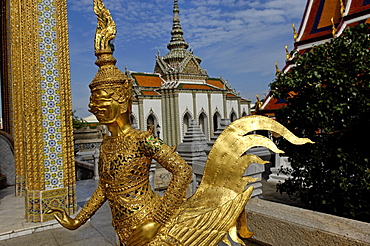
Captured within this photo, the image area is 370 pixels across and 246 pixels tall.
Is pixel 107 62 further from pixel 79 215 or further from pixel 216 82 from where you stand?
pixel 216 82

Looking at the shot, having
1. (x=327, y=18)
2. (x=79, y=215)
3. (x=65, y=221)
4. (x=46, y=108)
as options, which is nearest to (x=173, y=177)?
(x=79, y=215)

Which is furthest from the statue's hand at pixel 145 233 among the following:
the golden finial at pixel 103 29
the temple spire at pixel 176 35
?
the temple spire at pixel 176 35

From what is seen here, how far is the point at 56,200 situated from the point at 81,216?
303cm

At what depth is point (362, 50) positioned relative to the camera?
3.64 metres

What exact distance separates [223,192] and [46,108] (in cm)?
401

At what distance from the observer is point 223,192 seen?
2.01 meters

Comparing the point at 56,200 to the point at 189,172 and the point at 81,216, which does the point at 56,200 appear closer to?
the point at 81,216

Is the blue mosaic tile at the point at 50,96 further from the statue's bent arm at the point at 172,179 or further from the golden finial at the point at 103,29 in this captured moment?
the statue's bent arm at the point at 172,179

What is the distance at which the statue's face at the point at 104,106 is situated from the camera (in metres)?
2.08

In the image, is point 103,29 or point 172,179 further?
point 103,29

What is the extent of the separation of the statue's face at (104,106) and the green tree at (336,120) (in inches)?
105

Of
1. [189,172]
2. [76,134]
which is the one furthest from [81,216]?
[76,134]

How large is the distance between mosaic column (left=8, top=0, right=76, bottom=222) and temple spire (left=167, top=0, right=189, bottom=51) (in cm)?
2360

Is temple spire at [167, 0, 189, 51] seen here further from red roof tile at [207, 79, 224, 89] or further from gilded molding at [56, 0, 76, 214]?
gilded molding at [56, 0, 76, 214]
